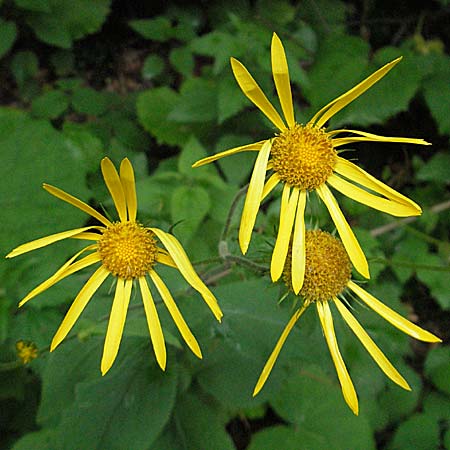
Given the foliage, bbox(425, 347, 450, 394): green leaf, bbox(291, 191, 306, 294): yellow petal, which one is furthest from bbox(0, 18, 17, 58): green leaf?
bbox(425, 347, 450, 394): green leaf

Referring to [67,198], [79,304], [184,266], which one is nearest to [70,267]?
[79,304]

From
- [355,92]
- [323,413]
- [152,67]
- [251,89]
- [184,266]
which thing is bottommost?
[323,413]

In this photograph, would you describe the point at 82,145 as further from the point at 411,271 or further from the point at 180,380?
the point at 411,271

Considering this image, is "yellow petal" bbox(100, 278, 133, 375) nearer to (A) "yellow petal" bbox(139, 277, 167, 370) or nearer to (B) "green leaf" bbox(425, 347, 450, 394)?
(A) "yellow petal" bbox(139, 277, 167, 370)

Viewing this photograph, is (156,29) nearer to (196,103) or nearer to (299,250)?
(196,103)

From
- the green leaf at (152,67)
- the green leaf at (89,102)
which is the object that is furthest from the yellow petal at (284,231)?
the green leaf at (152,67)

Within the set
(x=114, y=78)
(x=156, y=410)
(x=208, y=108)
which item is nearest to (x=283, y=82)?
(x=156, y=410)

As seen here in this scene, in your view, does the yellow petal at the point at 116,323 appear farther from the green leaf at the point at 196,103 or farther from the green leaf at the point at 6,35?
the green leaf at the point at 6,35
